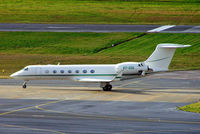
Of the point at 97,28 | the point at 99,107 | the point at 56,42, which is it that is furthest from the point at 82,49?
the point at 99,107

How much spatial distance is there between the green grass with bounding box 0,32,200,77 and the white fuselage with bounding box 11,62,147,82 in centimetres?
1568

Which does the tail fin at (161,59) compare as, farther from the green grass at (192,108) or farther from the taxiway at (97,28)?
the taxiway at (97,28)

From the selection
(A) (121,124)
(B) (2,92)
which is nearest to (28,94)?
(B) (2,92)

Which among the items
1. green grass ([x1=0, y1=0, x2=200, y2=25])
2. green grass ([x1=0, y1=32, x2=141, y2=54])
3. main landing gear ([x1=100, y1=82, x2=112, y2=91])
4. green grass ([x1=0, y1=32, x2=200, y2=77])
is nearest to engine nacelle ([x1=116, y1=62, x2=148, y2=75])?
main landing gear ([x1=100, y1=82, x2=112, y2=91])

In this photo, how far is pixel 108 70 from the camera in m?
47.9

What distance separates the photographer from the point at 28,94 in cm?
4588

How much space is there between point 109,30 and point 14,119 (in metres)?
53.1

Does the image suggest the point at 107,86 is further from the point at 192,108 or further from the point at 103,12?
the point at 103,12

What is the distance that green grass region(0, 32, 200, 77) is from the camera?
70.0m

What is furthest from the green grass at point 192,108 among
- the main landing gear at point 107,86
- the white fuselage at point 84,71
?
the main landing gear at point 107,86

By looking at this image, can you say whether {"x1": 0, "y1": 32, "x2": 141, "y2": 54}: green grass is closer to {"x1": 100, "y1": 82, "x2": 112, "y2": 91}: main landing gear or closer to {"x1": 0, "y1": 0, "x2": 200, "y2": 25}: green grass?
{"x1": 0, "y1": 0, "x2": 200, "y2": 25}: green grass

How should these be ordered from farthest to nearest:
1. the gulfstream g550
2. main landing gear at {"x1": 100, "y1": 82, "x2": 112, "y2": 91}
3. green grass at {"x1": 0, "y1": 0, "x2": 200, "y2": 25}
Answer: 1. green grass at {"x1": 0, "y1": 0, "x2": 200, "y2": 25}
2. main landing gear at {"x1": 100, "y1": 82, "x2": 112, "y2": 91}
3. the gulfstream g550

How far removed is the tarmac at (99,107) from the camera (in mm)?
29781

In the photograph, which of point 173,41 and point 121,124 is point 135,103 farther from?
point 173,41
